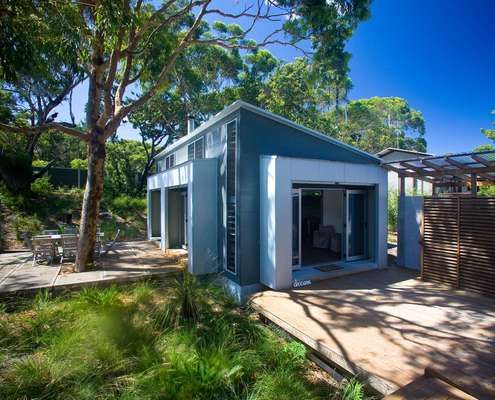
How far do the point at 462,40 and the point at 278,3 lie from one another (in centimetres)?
931

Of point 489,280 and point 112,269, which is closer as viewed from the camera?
point 489,280

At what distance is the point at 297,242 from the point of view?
8148 mm

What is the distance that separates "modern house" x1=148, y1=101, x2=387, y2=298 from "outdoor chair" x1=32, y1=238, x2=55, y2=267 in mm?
4335

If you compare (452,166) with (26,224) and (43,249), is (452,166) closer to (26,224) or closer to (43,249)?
(43,249)

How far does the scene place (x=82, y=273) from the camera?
313 inches

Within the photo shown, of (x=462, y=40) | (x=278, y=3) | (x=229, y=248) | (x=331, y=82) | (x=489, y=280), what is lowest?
(x=489, y=280)

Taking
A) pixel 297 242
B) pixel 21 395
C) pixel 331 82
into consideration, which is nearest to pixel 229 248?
pixel 297 242

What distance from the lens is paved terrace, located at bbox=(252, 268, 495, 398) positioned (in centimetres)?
354

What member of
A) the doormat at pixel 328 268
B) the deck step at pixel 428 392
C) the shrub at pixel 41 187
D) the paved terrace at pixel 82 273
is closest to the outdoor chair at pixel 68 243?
the paved terrace at pixel 82 273

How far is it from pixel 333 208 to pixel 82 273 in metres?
9.50

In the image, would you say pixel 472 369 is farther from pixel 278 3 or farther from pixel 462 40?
pixel 462 40

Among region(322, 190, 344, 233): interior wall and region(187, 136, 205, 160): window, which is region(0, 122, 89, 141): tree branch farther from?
region(322, 190, 344, 233): interior wall

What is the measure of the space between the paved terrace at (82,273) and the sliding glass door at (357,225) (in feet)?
18.3

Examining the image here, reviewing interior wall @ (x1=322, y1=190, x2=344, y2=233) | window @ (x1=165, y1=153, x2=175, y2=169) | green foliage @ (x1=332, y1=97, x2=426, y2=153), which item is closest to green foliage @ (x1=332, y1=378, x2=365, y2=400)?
interior wall @ (x1=322, y1=190, x2=344, y2=233)
